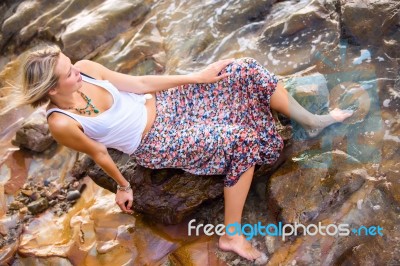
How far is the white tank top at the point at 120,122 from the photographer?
3342mm

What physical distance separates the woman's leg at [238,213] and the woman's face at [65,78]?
1.43m

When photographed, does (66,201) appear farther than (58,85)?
Yes

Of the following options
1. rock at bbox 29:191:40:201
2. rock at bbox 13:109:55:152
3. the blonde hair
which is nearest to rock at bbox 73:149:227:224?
the blonde hair

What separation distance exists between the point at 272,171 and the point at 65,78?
1.87m

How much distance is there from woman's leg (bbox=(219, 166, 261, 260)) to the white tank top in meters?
0.88

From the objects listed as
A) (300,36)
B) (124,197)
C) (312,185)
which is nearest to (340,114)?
(312,185)

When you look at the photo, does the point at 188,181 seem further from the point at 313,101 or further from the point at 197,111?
the point at 313,101

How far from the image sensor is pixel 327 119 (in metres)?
3.56

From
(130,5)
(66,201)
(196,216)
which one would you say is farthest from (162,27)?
(196,216)

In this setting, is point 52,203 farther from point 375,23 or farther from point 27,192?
point 375,23

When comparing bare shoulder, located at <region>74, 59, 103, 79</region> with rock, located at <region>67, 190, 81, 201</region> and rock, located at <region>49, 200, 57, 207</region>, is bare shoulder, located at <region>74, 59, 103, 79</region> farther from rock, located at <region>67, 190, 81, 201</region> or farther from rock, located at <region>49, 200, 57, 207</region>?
rock, located at <region>49, 200, 57, 207</region>

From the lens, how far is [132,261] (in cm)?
381

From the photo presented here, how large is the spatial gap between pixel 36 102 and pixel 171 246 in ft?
5.65

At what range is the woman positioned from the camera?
330 centimetres
